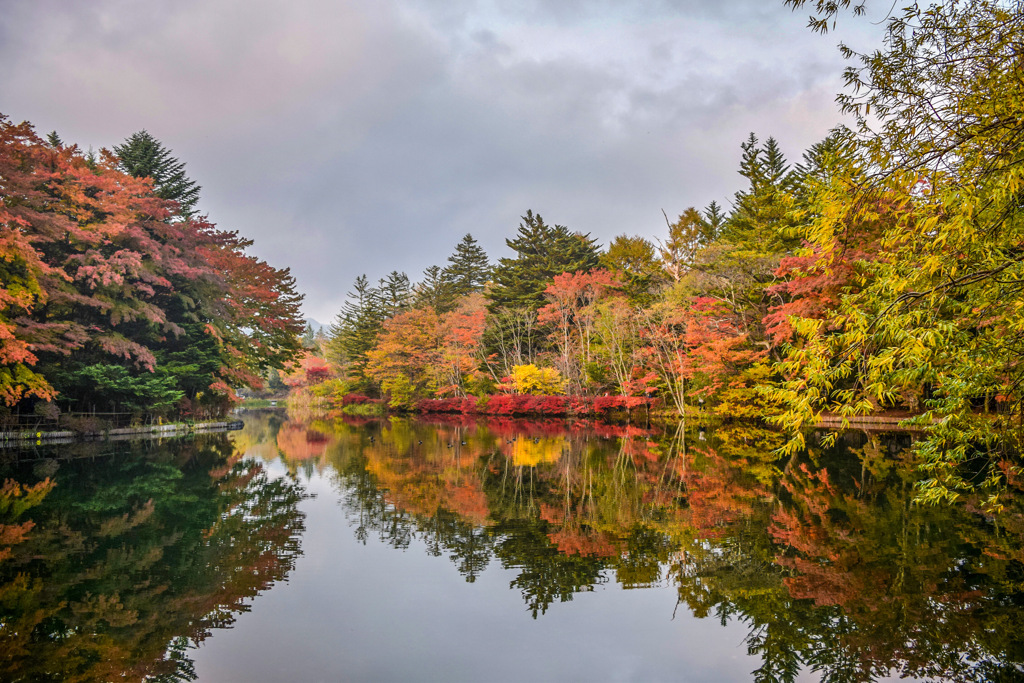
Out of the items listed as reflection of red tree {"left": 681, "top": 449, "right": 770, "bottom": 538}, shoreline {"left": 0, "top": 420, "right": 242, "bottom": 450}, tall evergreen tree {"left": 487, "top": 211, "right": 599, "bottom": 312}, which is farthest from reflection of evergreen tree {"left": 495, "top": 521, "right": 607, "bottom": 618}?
tall evergreen tree {"left": 487, "top": 211, "right": 599, "bottom": 312}

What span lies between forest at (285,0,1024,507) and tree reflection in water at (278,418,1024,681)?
872 mm

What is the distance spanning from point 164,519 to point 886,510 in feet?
30.6

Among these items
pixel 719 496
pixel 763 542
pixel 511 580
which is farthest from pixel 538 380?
pixel 511 580

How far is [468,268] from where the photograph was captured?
46031 mm

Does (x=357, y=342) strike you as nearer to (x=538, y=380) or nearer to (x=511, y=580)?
(x=538, y=380)

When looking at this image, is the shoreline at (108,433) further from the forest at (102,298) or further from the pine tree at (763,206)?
the pine tree at (763,206)

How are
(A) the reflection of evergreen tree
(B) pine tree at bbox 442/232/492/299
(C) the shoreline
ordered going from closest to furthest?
(A) the reflection of evergreen tree
(C) the shoreline
(B) pine tree at bbox 442/232/492/299

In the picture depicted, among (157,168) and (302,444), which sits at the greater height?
(157,168)

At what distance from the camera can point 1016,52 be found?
133 inches

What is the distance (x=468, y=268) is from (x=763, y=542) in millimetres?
41452

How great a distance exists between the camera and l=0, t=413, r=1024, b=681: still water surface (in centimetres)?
365

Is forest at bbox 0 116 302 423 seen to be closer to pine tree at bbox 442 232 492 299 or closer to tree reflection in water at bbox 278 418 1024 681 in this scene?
tree reflection in water at bbox 278 418 1024 681

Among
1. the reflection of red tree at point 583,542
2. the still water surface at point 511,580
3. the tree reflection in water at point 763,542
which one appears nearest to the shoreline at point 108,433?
the still water surface at point 511,580

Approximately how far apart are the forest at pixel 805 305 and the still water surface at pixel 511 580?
39.1 inches
